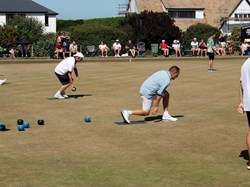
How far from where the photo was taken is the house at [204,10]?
78.8 m

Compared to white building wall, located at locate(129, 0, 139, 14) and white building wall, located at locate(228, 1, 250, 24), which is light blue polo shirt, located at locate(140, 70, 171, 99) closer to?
white building wall, located at locate(129, 0, 139, 14)

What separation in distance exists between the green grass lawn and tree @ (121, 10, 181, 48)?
35445mm

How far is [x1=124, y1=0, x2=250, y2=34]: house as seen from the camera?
7875 cm

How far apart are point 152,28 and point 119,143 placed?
1759 inches

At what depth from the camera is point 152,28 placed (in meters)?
54.2

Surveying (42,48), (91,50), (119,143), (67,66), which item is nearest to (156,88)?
(119,143)

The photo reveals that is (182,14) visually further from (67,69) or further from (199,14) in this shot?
(67,69)

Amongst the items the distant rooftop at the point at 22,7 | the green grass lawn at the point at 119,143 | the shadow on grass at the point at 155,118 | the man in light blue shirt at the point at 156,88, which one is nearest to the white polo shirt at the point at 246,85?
the green grass lawn at the point at 119,143

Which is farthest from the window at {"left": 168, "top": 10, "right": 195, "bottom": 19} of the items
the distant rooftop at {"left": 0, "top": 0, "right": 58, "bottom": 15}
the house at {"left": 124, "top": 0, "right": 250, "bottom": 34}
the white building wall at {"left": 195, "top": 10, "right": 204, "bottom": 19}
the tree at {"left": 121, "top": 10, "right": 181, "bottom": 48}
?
the tree at {"left": 121, "top": 10, "right": 181, "bottom": 48}

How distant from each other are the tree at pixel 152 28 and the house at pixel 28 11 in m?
18.8

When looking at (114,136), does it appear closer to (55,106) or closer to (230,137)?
(230,137)

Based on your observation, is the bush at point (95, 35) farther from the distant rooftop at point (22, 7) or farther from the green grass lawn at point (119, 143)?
the green grass lawn at point (119, 143)

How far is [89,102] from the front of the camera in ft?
52.1

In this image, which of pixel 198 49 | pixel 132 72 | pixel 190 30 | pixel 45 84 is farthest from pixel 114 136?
pixel 190 30
